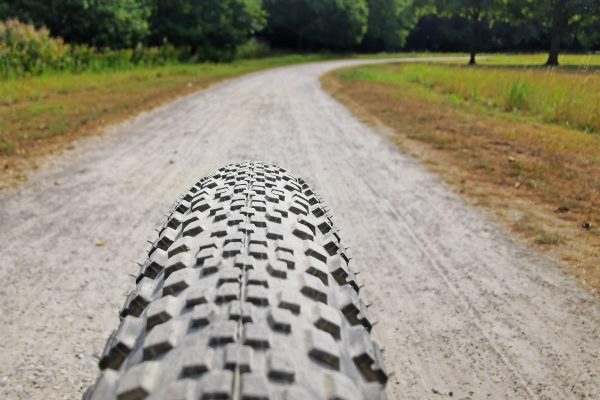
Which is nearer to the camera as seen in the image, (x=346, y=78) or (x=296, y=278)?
(x=296, y=278)

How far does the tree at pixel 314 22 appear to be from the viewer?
51.4 meters

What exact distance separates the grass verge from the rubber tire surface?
18.0 feet

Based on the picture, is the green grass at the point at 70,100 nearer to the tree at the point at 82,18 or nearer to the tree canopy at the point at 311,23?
the tree at the point at 82,18

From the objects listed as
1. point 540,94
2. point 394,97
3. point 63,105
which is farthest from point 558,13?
point 63,105

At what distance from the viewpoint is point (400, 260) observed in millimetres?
4273

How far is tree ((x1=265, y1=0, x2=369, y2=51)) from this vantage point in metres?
51.4

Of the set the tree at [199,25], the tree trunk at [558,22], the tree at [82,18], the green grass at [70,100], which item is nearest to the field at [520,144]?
the green grass at [70,100]

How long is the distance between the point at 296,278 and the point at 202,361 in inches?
17.9

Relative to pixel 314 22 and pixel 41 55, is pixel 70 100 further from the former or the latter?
pixel 314 22

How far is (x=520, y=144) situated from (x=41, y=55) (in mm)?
16003

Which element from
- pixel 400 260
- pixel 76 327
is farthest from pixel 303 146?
pixel 76 327

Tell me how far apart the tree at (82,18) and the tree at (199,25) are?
7900 mm

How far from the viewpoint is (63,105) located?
12.0m

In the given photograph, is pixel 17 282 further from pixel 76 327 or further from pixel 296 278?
pixel 296 278
